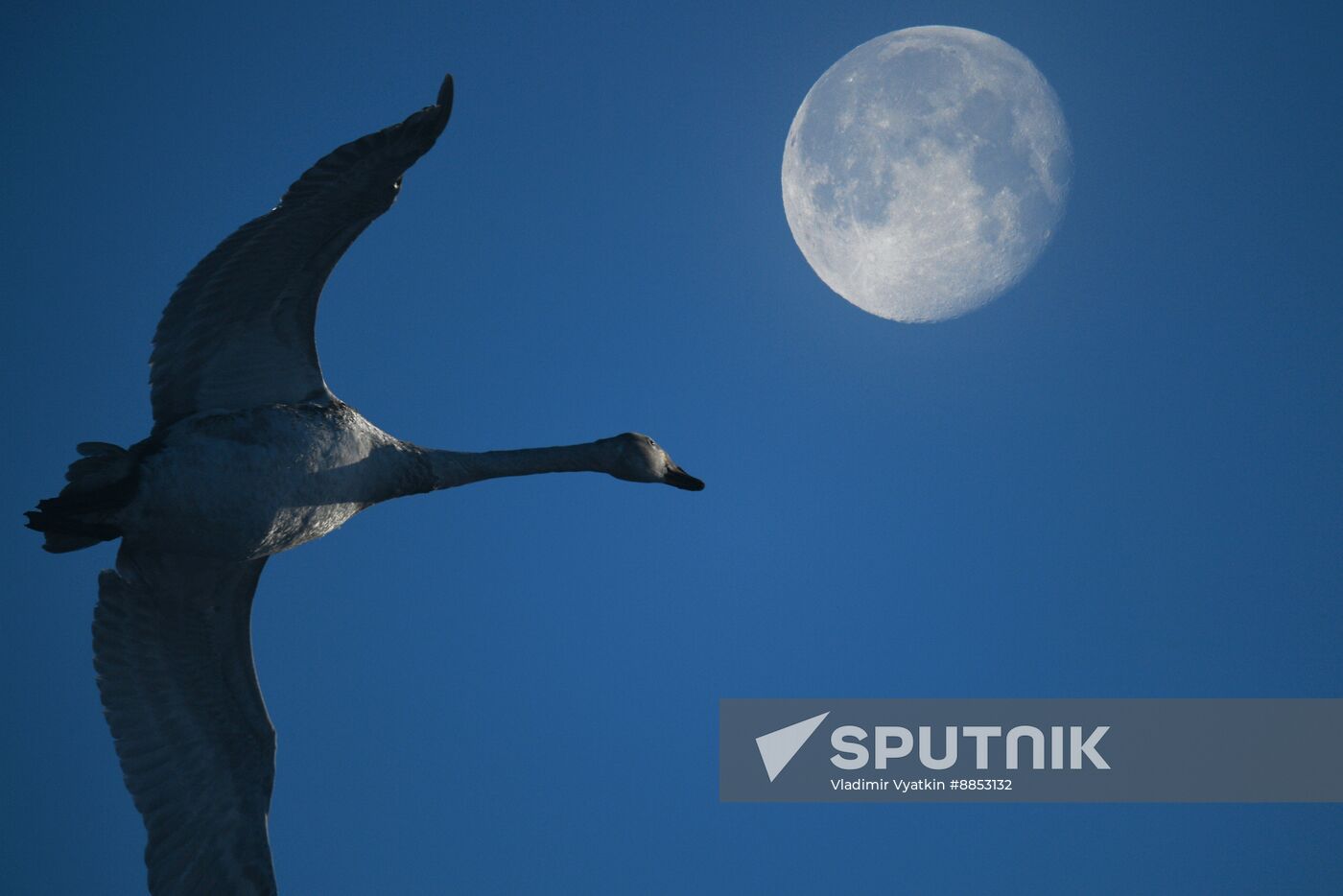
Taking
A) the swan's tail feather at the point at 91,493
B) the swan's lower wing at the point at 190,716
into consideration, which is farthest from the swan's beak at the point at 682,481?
the swan's tail feather at the point at 91,493

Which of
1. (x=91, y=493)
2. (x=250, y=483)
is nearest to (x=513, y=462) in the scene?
(x=250, y=483)

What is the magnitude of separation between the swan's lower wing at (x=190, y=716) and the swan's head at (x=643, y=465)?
377 centimetres

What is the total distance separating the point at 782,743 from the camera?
2209 centimetres

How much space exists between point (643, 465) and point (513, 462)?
1.36 meters

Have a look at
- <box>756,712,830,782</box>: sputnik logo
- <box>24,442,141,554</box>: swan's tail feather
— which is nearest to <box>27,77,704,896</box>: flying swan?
<box>24,442,141,554</box>: swan's tail feather

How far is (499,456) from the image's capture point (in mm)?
11070

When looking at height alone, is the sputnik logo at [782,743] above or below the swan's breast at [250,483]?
above

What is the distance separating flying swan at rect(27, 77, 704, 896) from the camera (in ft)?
29.3

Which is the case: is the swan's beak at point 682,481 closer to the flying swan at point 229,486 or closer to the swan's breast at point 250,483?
the flying swan at point 229,486

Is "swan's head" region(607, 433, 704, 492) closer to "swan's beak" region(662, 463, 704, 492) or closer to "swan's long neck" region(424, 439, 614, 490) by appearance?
"swan's beak" region(662, 463, 704, 492)

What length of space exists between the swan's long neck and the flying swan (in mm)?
15

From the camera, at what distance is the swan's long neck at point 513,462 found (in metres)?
10.6

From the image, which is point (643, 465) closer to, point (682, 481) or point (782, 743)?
point (682, 481)

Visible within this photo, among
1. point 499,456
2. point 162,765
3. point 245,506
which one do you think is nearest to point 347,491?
point 245,506
